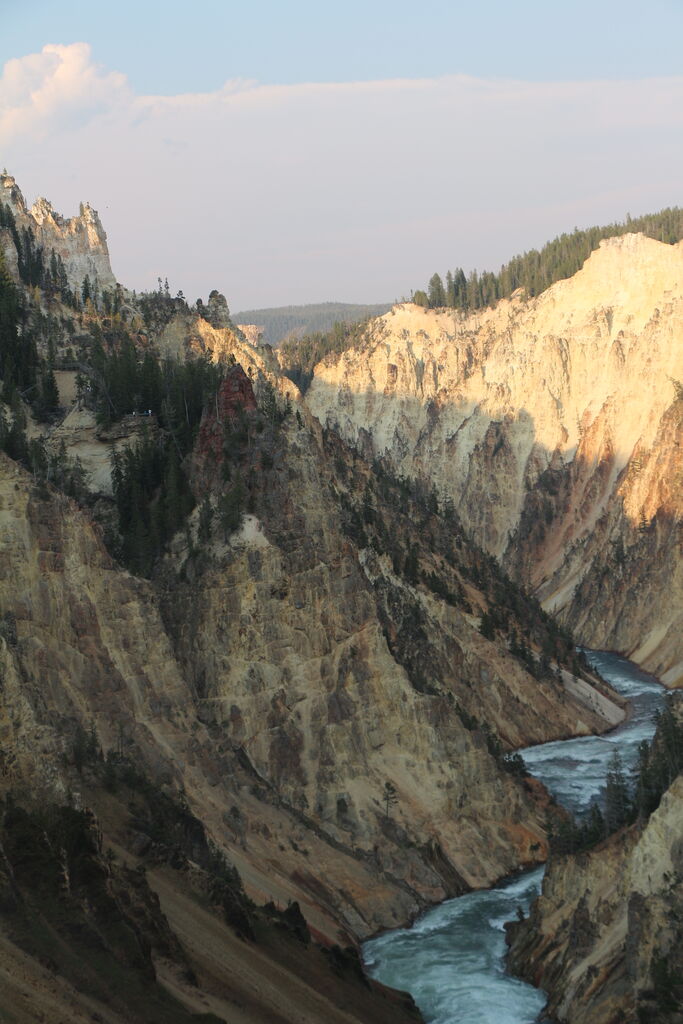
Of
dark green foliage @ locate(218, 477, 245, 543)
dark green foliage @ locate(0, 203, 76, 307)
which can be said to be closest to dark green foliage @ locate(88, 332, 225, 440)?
dark green foliage @ locate(218, 477, 245, 543)

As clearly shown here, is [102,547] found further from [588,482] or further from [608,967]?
[588,482]

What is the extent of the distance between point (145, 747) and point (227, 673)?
10.3 m

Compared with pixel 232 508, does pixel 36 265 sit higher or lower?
higher

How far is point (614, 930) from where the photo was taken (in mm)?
54844

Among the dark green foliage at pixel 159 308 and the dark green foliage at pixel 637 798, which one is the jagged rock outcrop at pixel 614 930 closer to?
the dark green foliage at pixel 637 798

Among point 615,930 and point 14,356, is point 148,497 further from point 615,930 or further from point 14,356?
point 615,930

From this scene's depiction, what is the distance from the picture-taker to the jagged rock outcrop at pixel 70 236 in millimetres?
135000

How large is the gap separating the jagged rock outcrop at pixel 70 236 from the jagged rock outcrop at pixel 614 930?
3316 inches

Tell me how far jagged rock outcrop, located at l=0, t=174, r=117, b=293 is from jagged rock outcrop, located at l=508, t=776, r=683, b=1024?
84218mm

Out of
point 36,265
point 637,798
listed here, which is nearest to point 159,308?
point 36,265

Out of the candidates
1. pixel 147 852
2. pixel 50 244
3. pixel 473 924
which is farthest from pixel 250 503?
pixel 50 244

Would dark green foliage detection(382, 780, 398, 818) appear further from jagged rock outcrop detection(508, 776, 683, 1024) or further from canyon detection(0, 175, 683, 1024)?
jagged rock outcrop detection(508, 776, 683, 1024)

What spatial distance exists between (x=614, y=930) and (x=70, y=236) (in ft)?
323

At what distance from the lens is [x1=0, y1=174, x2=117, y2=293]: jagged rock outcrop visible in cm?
13500
